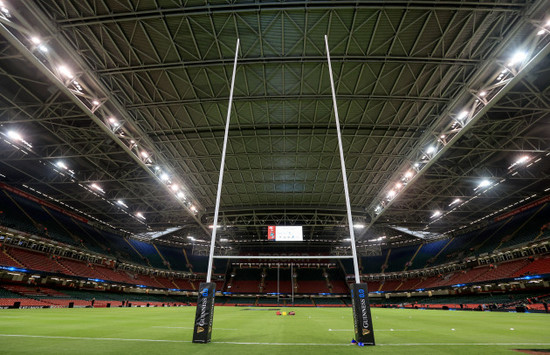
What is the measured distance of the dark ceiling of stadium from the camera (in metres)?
11.9

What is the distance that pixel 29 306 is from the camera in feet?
72.7

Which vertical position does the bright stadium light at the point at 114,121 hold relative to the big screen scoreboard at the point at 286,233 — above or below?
above

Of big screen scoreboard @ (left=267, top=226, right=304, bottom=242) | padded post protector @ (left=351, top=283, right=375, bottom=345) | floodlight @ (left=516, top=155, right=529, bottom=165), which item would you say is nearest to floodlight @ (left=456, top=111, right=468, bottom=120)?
floodlight @ (left=516, top=155, right=529, bottom=165)

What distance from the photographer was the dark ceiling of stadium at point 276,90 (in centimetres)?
1188

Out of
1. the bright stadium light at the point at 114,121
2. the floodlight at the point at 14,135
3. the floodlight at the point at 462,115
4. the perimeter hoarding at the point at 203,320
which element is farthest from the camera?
the floodlight at the point at 14,135

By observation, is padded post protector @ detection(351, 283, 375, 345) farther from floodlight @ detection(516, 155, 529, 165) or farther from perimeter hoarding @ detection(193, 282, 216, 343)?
floodlight @ detection(516, 155, 529, 165)

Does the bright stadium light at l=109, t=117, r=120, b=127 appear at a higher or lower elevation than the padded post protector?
higher

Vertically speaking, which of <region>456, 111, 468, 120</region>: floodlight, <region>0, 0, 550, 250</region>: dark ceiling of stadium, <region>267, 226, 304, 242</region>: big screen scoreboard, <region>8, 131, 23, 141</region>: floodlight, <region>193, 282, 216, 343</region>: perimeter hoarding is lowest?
<region>193, 282, 216, 343</region>: perimeter hoarding

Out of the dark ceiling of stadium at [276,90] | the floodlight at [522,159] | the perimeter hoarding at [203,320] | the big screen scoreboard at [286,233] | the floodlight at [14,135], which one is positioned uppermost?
the dark ceiling of stadium at [276,90]

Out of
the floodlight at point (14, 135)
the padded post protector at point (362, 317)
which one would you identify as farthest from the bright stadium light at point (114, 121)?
the padded post protector at point (362, 317)

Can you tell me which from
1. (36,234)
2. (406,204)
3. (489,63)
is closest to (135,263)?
(36,234)

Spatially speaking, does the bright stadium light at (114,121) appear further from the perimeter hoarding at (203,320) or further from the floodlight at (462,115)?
the floodlight at (462,115)

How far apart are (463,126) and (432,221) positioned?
1072 inches

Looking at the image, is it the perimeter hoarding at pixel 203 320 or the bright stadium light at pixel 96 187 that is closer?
the perimeter hoarding at pixel 203 320
